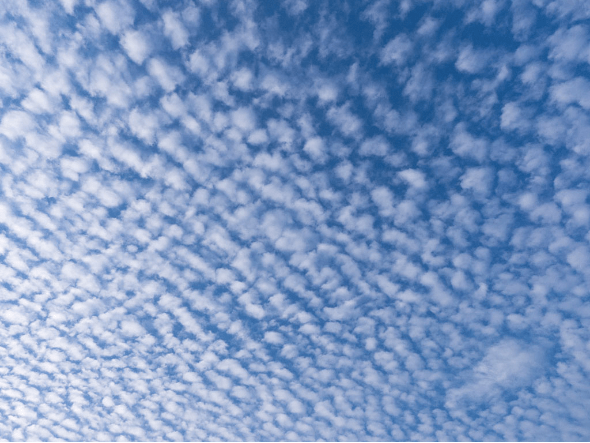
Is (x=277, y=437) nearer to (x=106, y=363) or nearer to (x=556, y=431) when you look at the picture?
(x=106, y=363)

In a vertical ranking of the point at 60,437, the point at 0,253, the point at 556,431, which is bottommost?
the point at 60,437

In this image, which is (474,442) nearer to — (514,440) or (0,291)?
(514,440)

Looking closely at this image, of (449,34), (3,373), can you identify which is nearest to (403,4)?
(449,34)

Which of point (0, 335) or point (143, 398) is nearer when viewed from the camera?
point (0, 335)

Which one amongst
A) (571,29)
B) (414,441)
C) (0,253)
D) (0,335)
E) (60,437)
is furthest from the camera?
(60,437)

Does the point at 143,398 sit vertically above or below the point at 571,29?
below

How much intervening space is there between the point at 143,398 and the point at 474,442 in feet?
36.9

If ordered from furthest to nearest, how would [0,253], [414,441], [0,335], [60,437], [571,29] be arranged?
[60,437] < [414,441] < [0,335] < [0,253] < [571,29]

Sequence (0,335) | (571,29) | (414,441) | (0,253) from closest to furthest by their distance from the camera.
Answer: (571,29) < (0,253) < (0,335) < (414,441)

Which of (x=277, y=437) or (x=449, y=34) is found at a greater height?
(x=449, y=34)

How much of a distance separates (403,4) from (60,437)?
1685 cm

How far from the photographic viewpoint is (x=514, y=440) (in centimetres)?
1003

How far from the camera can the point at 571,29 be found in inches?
237

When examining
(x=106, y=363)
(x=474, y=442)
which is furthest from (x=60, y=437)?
(x=474, y=442)
